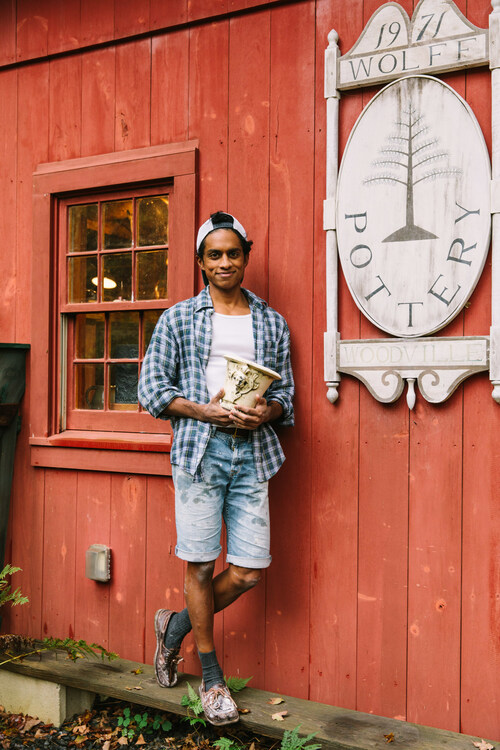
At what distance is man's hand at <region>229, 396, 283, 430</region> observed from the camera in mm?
3072

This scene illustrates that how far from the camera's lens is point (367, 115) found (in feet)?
11.2

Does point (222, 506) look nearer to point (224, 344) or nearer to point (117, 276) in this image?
point (224, 344)

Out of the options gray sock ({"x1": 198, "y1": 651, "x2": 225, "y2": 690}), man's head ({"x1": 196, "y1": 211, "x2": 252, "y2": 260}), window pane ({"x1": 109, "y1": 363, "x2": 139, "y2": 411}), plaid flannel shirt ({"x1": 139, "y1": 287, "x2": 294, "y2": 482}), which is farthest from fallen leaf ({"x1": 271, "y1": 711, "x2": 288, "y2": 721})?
man's head ({"x1": 196, "y1": 211, "x2": 252, "y2": 260})

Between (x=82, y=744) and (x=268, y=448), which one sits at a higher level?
(x=268, y=448)

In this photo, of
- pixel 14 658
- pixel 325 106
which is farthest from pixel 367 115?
pixel 14 658

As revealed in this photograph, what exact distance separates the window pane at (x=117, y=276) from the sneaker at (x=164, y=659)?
6.03ft

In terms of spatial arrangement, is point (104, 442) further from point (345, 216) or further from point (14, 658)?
point (345, 216)

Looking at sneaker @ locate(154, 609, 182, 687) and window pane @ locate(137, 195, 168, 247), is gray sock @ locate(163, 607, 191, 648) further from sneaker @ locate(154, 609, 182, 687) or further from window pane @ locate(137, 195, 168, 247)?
window pane @ locate(137, 195, 168, 247)

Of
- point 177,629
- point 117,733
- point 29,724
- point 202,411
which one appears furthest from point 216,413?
→ point 29,724

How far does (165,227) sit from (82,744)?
2.79m

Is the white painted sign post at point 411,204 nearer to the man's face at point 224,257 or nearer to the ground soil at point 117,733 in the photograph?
the man's face at point 224,257

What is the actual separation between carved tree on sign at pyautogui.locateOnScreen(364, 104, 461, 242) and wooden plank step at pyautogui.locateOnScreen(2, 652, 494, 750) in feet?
7.28

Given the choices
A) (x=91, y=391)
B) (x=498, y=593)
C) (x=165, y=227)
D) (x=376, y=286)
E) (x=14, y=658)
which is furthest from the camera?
(x=91, y=391)

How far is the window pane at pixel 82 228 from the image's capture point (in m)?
4.36
